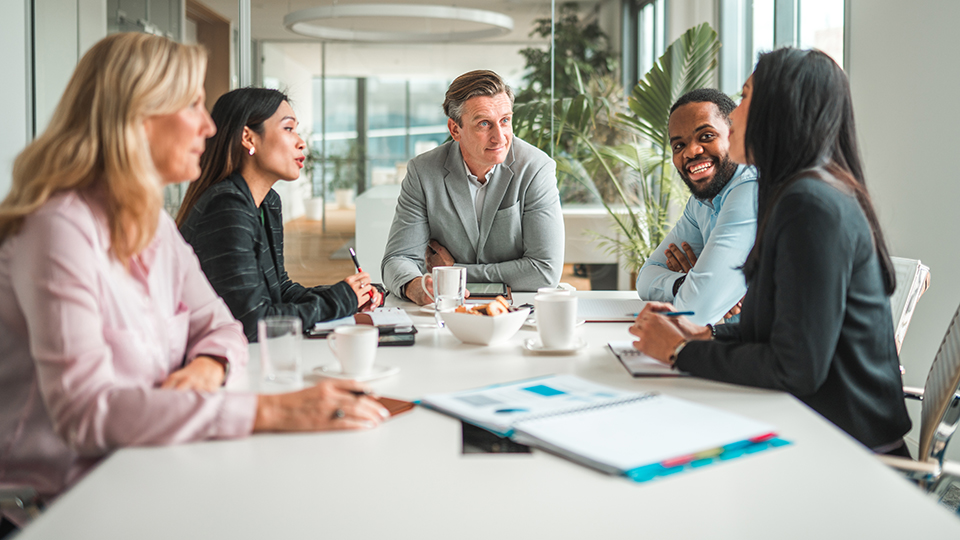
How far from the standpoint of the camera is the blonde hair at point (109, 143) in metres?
1.09

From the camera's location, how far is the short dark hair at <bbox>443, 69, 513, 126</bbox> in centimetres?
284

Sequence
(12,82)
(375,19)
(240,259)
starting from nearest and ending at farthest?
(240,259) → (12,82) → (375,19)

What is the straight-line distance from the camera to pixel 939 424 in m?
1.36

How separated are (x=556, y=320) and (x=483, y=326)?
0.16 metres

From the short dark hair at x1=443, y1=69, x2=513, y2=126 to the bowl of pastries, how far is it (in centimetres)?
143

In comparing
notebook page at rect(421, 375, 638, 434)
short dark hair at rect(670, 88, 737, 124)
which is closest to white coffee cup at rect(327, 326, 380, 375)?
notebook page at rect(421, 375, 638, 434)

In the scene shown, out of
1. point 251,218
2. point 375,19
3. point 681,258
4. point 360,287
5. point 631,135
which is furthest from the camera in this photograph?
point 631,135

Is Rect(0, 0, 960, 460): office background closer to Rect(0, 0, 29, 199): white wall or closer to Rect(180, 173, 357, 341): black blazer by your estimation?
Rect(0, 0, 29, 199): white wall

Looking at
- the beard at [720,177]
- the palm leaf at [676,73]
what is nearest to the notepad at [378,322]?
the beard at [720,177]

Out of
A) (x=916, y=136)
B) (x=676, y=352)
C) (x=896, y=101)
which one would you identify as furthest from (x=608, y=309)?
(x=896, y=101)

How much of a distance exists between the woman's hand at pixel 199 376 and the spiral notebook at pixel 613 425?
0.36 meters

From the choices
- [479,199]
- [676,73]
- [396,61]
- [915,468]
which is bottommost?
[915,468]

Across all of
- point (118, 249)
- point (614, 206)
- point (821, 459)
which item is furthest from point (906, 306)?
point (614, 206)

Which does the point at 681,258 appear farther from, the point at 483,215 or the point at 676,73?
the point at 676,73
